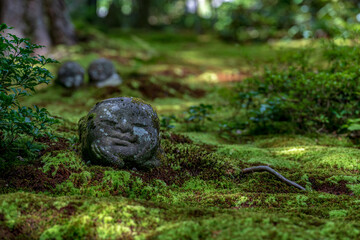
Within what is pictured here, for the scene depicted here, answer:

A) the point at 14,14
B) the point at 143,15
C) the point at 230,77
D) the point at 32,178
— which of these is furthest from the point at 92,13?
the point at 32,178

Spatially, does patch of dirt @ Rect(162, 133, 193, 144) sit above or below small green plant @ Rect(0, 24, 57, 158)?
below

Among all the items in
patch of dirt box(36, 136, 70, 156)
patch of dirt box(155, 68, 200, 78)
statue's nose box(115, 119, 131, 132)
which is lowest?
patch of dirt box(36, 136, 70, 156)

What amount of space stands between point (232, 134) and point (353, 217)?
3.65m

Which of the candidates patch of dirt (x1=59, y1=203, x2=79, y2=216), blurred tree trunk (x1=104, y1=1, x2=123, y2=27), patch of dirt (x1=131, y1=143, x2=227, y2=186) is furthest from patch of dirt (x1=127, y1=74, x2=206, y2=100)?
blurred tree trunk (x1=104, y1=1, x2=123, y2=27)

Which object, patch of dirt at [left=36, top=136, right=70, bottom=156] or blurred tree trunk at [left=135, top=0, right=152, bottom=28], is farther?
blurred tree trunk at [left=135, top=0, right=152, bottom=28]

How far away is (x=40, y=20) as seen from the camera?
43.2 ft

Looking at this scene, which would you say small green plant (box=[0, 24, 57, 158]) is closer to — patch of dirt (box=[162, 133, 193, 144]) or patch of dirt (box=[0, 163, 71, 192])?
patch of dirt (box=[0, 163, 71, 192])

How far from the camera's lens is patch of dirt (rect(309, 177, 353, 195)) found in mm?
3626

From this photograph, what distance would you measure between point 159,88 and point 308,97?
5.63 m

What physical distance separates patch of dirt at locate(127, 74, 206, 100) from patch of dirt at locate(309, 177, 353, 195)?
21.8 ft

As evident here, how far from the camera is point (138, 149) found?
3643 millimetres

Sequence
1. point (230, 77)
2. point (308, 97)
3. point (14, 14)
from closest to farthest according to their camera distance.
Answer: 1. point (308, 97)
2. point (14, 14)
3. point (230, 77)

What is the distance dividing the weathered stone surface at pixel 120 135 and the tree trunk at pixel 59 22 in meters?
11.8

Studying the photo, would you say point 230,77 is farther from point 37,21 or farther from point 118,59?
point 37,21
